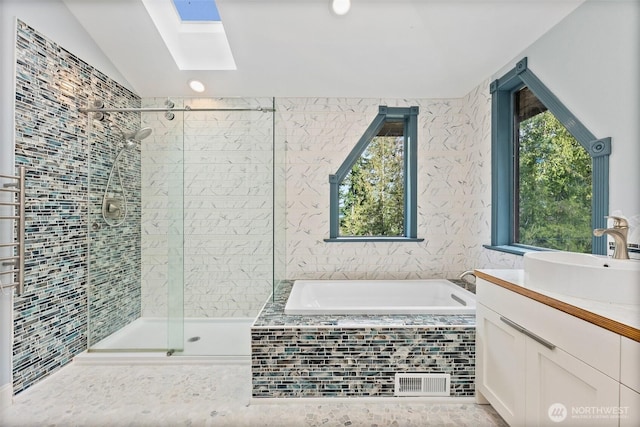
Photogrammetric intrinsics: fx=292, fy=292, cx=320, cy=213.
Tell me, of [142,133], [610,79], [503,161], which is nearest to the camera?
[610,79]

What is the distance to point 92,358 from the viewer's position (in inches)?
83.7

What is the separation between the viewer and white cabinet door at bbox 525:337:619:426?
0.91m

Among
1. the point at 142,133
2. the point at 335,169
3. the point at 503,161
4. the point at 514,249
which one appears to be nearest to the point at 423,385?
the point at 514,249

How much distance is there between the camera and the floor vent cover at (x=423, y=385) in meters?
1.69

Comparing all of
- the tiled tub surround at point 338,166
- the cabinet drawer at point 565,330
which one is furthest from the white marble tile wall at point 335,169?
the cabinet drawer at point 565,330

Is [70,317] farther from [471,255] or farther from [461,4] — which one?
[461,4]

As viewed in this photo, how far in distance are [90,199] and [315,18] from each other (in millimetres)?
2151

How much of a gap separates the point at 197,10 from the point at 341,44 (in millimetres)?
1189

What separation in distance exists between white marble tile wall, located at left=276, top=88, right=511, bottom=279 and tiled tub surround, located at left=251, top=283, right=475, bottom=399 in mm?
1095

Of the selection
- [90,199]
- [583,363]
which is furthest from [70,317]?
[583,363]

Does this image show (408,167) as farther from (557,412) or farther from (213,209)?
(557,412)

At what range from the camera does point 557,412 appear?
1.10 metres

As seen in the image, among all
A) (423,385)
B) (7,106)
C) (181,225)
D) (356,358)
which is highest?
(7,106)

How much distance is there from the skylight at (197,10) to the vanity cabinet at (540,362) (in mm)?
2737
